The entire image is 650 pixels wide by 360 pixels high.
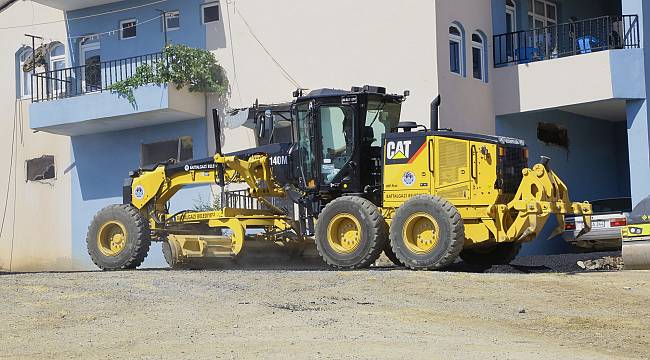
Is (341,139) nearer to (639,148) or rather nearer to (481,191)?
(481,191)

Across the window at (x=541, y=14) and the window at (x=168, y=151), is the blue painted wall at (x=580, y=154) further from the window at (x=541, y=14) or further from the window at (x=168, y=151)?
the window at (x=168, y=151)

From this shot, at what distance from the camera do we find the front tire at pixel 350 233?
1744cm

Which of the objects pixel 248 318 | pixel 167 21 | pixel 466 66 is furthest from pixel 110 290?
pixel 167 21

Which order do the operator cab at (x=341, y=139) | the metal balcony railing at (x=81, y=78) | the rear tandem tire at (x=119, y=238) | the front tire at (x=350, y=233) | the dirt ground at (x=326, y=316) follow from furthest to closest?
the metal balcony railing at (x=81, y=78) → the rear tandem tire at (x=119, y=238) → the operator cab at (x=341, y=139) → the front tire at (x=350, y=233) → the dirt ground at (x=326, y=316)

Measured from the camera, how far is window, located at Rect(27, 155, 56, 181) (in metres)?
30.6

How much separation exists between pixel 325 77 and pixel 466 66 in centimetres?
319

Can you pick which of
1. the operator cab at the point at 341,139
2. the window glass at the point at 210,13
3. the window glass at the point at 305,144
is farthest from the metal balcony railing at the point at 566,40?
the window glass at the point at 305,144

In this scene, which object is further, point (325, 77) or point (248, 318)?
point (325, 77)

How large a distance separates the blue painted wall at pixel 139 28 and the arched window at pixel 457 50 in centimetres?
638

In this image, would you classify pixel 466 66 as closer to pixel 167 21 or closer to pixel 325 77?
pixel 325 77

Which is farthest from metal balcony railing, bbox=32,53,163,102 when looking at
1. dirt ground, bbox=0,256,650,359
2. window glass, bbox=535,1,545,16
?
dirt ground, bbox=0,256,650,359

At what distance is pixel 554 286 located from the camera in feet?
49.6

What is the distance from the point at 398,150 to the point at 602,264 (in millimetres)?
4906

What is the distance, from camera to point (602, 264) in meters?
20.2
